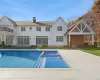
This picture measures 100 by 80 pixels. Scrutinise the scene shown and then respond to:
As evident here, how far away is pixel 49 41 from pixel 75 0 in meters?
16.9

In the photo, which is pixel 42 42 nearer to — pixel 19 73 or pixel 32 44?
pixel 32 44

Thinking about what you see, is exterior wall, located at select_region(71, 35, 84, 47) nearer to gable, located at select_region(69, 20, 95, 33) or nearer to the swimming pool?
gable, located at select_region(69, 20, 95, 33)

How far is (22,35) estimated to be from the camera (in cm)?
4419

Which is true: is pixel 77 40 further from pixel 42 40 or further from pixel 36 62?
pixel 36 62

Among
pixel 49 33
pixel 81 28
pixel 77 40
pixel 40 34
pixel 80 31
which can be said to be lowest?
pixel 77 40

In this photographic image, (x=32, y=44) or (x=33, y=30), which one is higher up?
(x=33, y=30)

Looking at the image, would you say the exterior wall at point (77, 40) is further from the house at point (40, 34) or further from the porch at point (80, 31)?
the porch at point (80, 31)

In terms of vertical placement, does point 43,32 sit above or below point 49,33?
above

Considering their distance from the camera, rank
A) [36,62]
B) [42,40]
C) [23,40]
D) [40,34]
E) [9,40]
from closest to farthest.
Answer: [36,62], [9,40], [42,40], [23,40], [40,34]

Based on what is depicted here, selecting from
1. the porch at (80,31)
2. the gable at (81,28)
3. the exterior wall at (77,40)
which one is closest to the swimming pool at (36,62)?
the porch at (80,31)

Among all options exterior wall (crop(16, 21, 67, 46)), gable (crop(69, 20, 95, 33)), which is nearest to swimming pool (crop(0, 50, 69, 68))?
gable (crop(69, 20, 95, 33))

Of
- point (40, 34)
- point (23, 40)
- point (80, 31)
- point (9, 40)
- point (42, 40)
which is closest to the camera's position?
point (80, 31)

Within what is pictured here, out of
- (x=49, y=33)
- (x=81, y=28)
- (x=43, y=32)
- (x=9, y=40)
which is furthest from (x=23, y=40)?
(x=81, y=28)

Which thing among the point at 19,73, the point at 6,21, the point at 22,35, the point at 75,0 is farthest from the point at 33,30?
the point at 19,73
